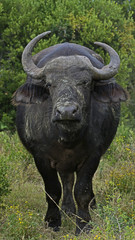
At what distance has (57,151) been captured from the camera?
15.9 ft

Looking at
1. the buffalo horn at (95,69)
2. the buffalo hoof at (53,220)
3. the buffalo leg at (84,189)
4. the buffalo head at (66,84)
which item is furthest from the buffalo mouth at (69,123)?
the buffalo hoof at (53,220)

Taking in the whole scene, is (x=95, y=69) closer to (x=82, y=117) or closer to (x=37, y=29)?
(x=82, y=117)

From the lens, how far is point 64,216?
562 cm

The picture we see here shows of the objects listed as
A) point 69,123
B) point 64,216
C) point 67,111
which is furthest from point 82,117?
point 64,216

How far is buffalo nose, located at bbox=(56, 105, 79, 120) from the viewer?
3.86 m

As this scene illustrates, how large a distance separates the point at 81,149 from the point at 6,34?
9603 millimetres

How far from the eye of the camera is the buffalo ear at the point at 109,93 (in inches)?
194

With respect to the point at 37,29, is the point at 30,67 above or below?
below

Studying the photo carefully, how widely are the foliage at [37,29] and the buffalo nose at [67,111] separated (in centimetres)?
855

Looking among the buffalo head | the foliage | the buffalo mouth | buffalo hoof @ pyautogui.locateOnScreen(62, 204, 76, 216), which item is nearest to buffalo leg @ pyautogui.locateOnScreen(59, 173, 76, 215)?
buffalo hoof @ pyautogui.locateOnScreen(62, 204, 76, 216)

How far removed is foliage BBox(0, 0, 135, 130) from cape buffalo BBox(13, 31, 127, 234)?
7.38 metres

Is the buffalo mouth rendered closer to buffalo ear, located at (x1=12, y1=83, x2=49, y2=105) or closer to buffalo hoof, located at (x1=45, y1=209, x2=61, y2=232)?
buffalo ear, located at (x1=12, y1=83, x2=49, y2=105)

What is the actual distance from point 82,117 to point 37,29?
1022 centimetres

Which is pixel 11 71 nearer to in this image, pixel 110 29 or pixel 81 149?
pixel 110 29
